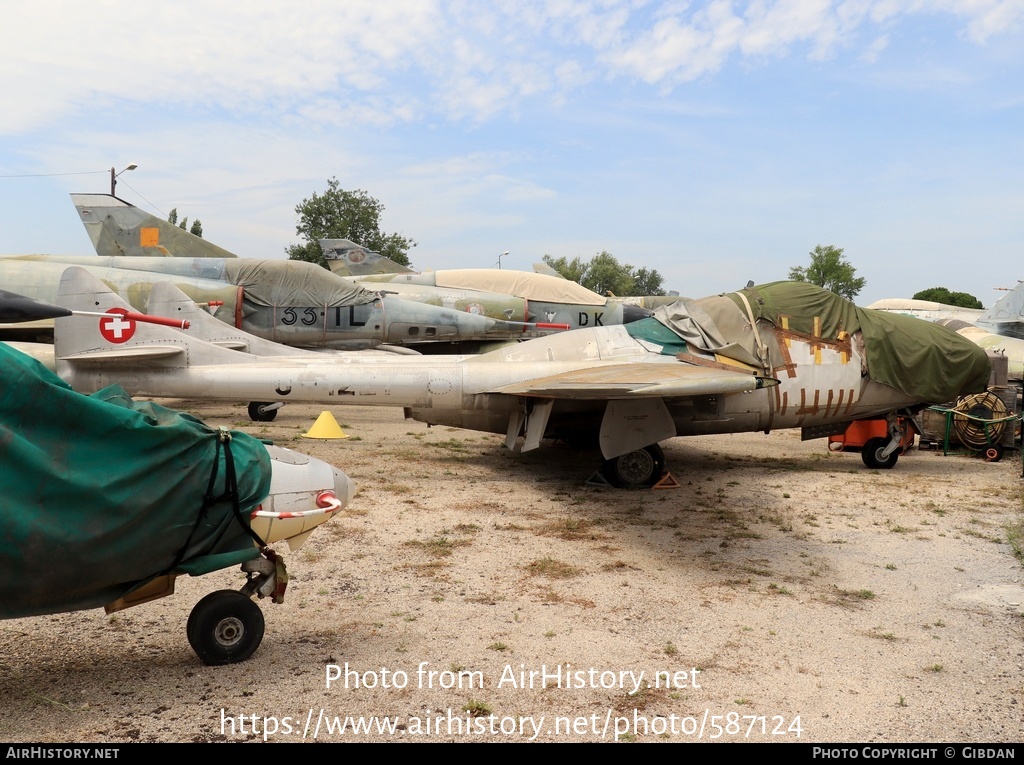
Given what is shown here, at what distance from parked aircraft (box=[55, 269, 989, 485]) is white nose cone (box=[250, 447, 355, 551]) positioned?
4.46 metres

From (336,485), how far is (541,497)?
432 centimetres

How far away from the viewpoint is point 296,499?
157 inches

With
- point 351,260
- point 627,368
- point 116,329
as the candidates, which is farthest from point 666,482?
point 351,260

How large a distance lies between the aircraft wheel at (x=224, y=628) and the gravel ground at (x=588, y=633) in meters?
0.11

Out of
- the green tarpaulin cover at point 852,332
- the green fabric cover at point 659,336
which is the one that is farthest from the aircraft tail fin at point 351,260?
the green tarpaulin cover at point 852,332

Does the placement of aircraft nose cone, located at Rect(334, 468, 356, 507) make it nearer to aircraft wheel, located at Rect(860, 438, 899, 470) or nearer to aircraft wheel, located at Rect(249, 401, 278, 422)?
aircraft wheel, located at Rect(860, 438, 899, 470)

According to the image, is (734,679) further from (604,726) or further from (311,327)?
(311,327)

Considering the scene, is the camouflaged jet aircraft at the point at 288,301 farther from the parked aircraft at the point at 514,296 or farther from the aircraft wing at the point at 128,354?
the aircraft wing at the point at 128,354

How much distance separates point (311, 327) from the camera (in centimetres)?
1468

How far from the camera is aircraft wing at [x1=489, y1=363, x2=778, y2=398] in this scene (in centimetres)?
695

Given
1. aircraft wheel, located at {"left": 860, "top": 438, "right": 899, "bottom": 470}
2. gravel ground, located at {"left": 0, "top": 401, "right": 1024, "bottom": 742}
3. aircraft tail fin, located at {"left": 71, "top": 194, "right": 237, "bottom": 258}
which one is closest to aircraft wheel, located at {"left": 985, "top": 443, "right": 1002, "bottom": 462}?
aircraft wheel, located at {"left": 860, "top": 438, "right": 899, "bottom": 470}

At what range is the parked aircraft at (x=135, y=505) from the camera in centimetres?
321
